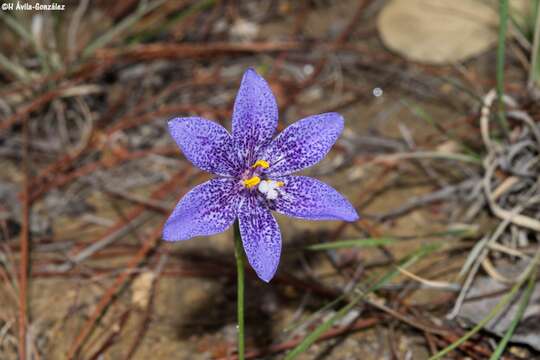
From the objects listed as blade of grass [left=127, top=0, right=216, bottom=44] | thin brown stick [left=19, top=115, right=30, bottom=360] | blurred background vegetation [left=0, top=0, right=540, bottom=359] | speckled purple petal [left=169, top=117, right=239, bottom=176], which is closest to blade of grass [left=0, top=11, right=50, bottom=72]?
blurred background vegetation [left=0, top=0, right=540, bottom=359]

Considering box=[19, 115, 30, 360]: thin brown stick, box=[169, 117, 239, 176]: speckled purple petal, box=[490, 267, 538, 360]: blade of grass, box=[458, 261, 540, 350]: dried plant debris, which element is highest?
box=[169, 117, 239, 176]: speckled purple petal

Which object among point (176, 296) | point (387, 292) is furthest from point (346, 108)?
point (176, 296)

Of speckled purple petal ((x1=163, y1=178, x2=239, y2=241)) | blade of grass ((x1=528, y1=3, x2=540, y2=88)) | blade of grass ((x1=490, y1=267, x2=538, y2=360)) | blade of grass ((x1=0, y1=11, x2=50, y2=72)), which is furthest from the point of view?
blade of grass ((x1=0, y1=11, x2=50, y2=72))

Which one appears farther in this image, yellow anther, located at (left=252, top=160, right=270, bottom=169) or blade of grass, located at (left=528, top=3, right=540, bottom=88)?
A: blade of grass, located at (left=528, top=3, right=540, bottom=88)

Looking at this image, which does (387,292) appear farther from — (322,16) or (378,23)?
(322,16)

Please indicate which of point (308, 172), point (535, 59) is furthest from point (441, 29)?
point (308, 172)

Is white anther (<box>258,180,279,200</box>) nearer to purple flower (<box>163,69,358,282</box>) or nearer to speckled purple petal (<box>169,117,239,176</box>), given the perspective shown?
purple flower (<box>163,69,358,282</box>)

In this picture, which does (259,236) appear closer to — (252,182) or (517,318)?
(252,182)
